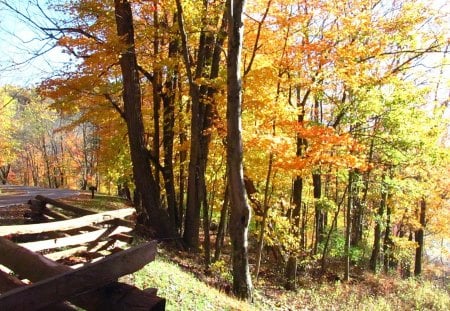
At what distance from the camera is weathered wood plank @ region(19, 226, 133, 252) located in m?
7.10

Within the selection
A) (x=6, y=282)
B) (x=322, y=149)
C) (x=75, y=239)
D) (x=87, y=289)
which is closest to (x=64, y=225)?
(x=75, y=239)

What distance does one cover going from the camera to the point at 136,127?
13.6m

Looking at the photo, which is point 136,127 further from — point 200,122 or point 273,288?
point 273,288

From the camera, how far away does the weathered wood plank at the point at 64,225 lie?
6862mm

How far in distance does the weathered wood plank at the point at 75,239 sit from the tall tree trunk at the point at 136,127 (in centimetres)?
430

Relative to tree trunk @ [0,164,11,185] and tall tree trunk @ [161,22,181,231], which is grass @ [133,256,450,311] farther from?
tree trunk @ [0,164,11,185]

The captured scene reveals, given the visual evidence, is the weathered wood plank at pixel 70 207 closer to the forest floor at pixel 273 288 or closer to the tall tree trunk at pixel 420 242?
the forest floor at pixel 273 288

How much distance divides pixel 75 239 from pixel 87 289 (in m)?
4.82

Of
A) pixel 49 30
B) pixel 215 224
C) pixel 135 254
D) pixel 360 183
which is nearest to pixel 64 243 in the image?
pixel 135 254

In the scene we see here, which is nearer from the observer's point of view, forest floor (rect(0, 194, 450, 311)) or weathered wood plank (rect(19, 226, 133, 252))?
weathered wood plank (rect(19, 226, 133, 252))

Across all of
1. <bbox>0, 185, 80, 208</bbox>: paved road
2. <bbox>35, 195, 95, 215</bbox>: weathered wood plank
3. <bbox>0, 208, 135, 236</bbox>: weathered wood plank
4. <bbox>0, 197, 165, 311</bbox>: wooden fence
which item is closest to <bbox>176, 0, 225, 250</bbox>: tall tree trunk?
<bbox>0, 208, 135, 236</bbox>: weathered wood plank

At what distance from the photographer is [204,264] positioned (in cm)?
1438

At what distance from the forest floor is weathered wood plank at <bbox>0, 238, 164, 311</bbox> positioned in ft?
10.6

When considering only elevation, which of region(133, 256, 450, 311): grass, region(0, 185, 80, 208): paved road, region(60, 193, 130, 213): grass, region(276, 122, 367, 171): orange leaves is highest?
region(276, 122, 367, 171): orange leaves
